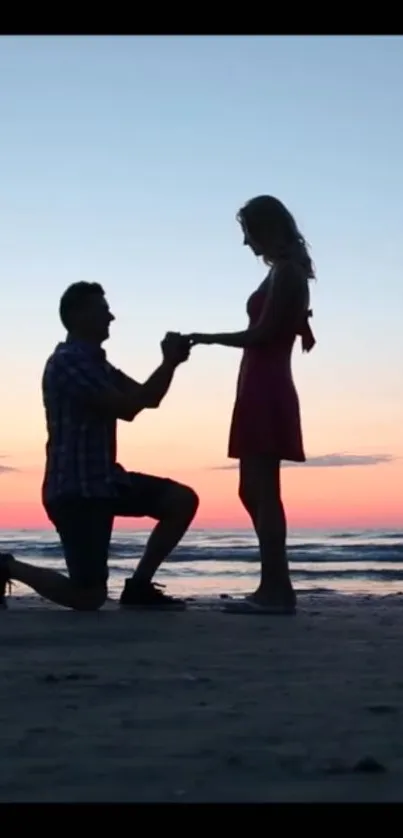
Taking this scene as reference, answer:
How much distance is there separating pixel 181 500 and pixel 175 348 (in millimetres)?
741

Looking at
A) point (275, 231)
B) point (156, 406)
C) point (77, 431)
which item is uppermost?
point (275, 231)

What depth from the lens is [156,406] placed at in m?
5.88

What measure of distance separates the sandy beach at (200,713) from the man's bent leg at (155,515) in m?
1.04

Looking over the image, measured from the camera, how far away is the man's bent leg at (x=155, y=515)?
19.2 feet

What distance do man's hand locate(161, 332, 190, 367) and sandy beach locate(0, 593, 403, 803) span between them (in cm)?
Result: 153

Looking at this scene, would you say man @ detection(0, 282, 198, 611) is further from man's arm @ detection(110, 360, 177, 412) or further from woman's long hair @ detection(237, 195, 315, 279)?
woman's long hair @ detection(237, 195, 315, 279)

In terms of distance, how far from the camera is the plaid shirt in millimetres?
5695

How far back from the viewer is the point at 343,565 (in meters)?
16.0

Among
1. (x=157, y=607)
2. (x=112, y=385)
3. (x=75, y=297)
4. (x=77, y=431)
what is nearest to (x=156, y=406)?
(x=112, y=385)

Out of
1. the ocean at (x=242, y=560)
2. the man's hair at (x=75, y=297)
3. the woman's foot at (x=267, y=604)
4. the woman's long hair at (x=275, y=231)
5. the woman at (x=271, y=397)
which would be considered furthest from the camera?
the ocean at (x=242, y=560)

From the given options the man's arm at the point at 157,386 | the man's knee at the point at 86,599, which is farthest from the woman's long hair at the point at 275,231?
the man's knee at the point at 86,599

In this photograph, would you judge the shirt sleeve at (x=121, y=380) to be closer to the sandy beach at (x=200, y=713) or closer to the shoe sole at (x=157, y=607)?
the shoe sole at (x=157, y=607)

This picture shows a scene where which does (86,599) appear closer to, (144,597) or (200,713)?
(144,597)
